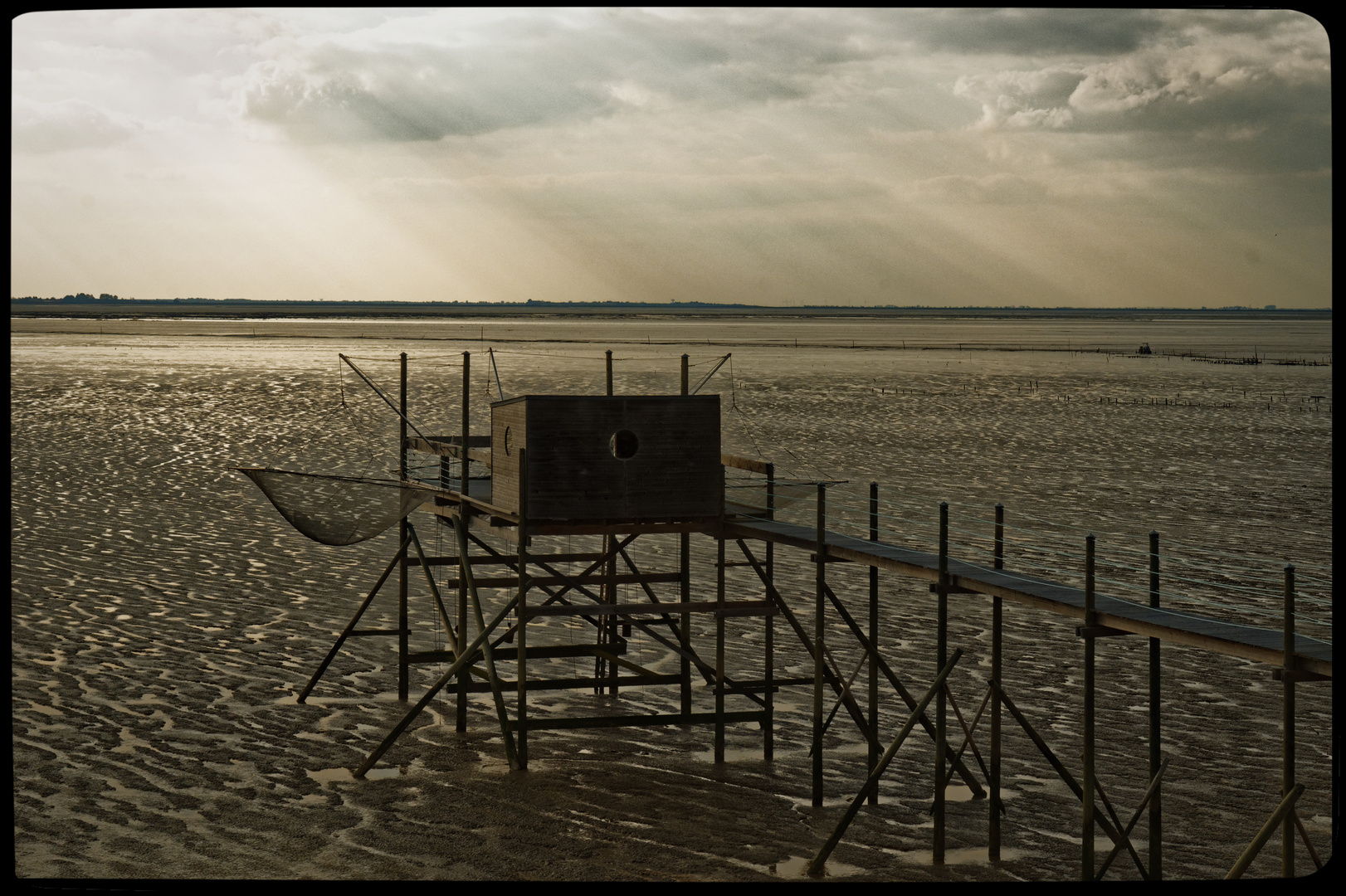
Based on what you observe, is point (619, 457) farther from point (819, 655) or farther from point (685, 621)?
point (819, 655)

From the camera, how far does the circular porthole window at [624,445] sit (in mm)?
16141

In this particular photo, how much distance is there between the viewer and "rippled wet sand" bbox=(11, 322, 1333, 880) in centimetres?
1374

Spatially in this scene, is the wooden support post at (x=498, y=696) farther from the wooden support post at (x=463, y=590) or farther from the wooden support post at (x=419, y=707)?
the wooden support post at (x=463, y=590)

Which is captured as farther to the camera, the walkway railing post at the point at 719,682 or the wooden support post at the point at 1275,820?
the walkway railing post at the point at 719,682

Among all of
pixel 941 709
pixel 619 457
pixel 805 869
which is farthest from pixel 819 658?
pixel 619 457

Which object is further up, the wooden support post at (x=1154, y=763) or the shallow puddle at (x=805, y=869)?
the wooden support post at (x=1154, y=763)

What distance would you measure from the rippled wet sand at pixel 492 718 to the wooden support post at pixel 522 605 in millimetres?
412

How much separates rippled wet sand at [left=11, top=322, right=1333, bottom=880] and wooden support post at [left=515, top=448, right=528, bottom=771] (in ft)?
1.35

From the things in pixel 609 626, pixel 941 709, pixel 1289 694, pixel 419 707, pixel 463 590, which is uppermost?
pixel 1289 694

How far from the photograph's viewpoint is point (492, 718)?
1805 cm

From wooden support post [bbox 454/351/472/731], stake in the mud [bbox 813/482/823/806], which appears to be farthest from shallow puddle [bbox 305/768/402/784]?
stake in the mud [bbox 813/482/823/806]

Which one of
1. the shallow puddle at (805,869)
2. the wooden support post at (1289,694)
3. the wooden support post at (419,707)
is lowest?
the shallow puddle at (805,869)

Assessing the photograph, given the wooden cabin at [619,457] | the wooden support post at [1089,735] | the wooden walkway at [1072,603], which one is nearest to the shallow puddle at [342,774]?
the wooden cabin at [619,457]

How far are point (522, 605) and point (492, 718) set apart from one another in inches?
103
